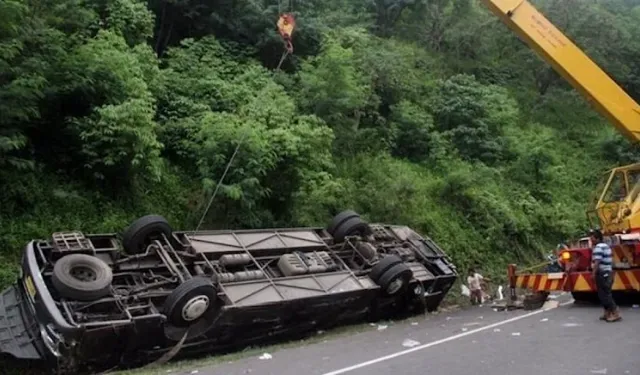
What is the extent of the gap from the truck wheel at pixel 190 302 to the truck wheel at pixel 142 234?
117 cm

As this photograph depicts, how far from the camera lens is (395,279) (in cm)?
962

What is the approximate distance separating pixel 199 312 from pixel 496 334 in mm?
3886

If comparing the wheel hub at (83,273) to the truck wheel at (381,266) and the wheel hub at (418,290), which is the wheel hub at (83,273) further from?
the wheel hub at (418,290)

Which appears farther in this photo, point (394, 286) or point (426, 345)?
point (394, 286)

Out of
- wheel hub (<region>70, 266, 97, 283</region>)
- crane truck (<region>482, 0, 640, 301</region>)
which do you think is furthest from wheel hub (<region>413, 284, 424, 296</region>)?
wheel hub (<region>70, 266, 97, 283</region>)

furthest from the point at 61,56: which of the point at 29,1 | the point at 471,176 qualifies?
the point at 471,176

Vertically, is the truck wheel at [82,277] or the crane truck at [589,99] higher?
the crane truck at [589,99]

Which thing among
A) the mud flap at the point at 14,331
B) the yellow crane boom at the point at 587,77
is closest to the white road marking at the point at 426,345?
the yellow crane boom at the point at 587,77

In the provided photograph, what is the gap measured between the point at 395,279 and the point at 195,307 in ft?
11.5

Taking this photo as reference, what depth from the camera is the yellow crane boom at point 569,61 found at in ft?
38.4

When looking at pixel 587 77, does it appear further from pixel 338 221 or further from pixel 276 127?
pixel 276 127

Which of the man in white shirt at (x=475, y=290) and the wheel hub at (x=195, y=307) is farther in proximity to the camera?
the man in white shirt at (x=475, y=290)

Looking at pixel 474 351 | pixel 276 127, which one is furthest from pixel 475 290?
pixel 474 351

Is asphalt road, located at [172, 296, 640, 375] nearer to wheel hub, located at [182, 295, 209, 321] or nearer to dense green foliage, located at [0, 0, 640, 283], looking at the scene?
wheel hub, located at [182, 295, 209, 321]
